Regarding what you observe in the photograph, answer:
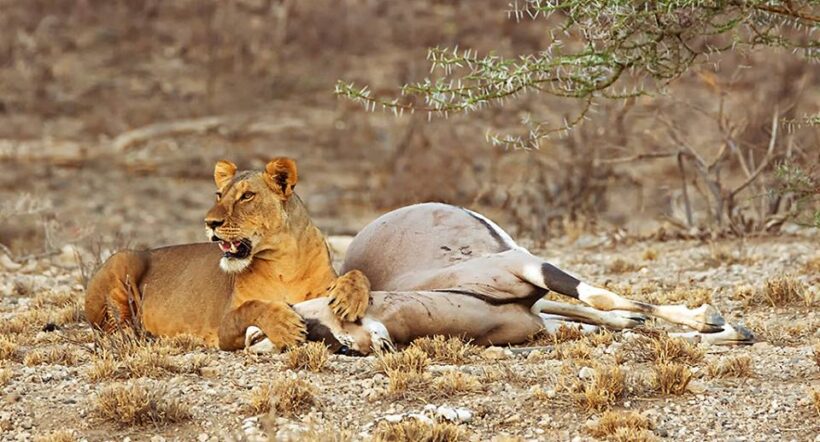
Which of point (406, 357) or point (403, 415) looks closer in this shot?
point (403, 415)

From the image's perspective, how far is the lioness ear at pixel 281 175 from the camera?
23.5 ft

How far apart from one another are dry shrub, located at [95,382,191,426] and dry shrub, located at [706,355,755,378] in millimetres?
2522

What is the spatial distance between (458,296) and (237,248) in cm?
125

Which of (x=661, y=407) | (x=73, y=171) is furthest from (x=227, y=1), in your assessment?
(x=661, y=407)

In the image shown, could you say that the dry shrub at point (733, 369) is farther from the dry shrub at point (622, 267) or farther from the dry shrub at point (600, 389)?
the dry shrub at point (622, 267)

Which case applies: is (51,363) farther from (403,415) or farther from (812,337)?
(812,337)

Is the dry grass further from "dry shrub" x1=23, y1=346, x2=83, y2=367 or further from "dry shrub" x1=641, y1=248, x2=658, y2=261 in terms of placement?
"dry shrub" x1=641, y1=248, x2=658, y2=261

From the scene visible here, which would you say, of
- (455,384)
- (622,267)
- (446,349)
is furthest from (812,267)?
(455,384)

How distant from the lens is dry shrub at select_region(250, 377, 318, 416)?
5.80 metres

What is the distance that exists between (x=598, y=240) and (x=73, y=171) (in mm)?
9454

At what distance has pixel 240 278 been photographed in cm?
727

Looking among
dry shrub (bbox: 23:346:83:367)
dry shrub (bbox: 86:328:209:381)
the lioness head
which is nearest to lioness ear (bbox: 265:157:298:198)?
the lioness head

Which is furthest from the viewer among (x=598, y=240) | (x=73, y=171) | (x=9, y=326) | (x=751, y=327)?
(x=73, y=171)

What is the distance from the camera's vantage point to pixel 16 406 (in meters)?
6.09
